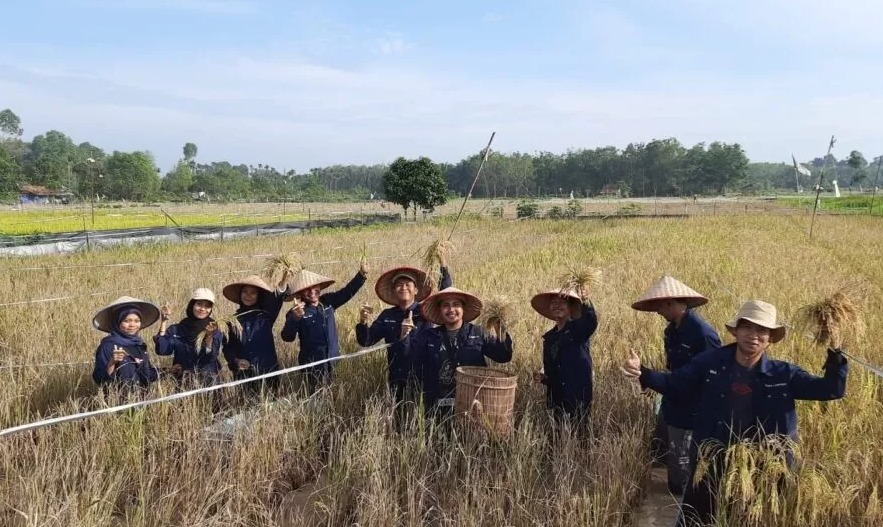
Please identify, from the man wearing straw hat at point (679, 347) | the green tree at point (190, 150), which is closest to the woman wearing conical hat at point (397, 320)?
the man wearing straw hat at point (679, 347)

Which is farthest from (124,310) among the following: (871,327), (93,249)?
(93,249)

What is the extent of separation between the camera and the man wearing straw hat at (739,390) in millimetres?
2729

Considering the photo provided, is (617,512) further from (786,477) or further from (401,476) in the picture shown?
(401,476)

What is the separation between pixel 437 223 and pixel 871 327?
1956 centimetres

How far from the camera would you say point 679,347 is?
3400 millimetres

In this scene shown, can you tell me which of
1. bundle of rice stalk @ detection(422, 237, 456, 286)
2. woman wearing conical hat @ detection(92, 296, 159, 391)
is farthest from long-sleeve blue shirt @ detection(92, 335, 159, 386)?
bundle of rice stalk @ detection(422, 237, 456, 286)

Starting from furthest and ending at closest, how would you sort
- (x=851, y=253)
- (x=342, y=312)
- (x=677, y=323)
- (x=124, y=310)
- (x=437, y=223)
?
(x=437, y=223) → (x=851, y=253) → (x=342, y=312) → (x=124, y=310) → (x=677, y=323)

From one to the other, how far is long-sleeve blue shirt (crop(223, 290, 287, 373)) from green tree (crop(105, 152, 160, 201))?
61178 millimetres

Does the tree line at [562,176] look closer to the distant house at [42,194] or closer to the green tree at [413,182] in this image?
the distant house at [42,194]

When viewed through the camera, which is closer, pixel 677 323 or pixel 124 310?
pixel 677 323

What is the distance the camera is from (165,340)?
4.16 m

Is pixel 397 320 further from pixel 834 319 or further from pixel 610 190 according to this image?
pixel 610 190

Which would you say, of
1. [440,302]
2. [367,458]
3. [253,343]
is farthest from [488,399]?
[253,343]

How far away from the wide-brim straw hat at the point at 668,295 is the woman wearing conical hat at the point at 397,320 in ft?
4.87
